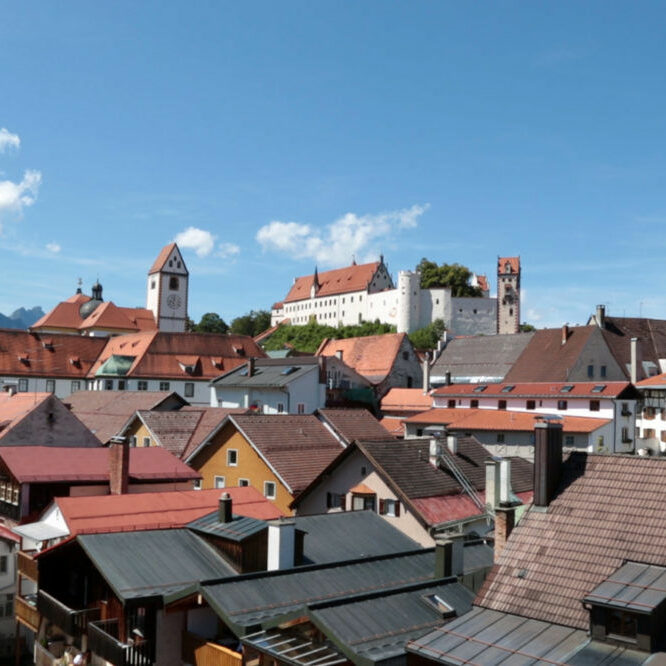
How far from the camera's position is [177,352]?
82750 millimetres

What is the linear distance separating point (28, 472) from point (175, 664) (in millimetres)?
14676

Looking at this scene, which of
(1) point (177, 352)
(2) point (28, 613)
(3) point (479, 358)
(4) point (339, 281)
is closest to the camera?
(2) point (28, 613)

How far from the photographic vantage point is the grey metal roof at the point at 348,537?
2269cm

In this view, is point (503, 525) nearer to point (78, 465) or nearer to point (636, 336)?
point (78, 465)

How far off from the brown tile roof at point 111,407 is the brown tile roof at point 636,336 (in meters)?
37.6

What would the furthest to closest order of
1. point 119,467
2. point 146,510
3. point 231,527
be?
1. point 119,467
2. point 146,510
3. point 231,527

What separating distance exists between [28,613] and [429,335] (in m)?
106

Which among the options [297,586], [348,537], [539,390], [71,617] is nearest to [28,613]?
[71,617]

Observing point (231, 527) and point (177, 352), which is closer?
point (231, 527)

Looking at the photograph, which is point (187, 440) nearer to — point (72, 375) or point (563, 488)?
point (563, 488)

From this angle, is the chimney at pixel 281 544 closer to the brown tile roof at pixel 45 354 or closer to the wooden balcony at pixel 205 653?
the wooden balcony at pixel 205 653

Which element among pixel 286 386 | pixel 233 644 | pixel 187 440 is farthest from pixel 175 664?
pixel 286 386

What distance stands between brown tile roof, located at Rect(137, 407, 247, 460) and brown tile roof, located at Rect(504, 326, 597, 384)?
31.3 meters

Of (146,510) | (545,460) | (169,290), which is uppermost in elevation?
Result: (169,290)
